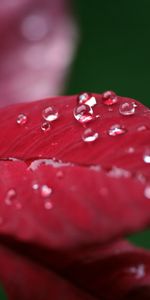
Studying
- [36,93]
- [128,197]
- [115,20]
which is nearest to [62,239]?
[128,197]

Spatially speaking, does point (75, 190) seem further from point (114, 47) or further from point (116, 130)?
point (114, 47)

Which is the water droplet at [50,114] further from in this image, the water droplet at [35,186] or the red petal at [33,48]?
the red petal at [33,48]

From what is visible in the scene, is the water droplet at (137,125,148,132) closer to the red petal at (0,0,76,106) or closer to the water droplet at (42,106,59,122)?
the water droplet at (42,106,59,122)

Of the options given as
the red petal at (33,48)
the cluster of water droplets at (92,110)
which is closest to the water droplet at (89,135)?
the cluster of water droplets at (92,110)

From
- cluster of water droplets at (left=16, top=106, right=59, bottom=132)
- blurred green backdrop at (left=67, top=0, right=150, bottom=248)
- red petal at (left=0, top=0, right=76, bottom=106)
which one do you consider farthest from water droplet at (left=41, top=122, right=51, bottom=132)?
blurred green backdrop at (left=67, top=0, right=150, bottom=248)

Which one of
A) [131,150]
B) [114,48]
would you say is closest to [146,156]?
[131,150]

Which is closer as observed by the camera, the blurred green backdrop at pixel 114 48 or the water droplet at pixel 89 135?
the water droplet at pixel 89 135

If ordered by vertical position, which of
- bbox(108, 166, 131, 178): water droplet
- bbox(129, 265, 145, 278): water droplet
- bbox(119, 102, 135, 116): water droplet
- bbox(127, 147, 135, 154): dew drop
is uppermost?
bbox(119, 102, 135, 116): water droplet
